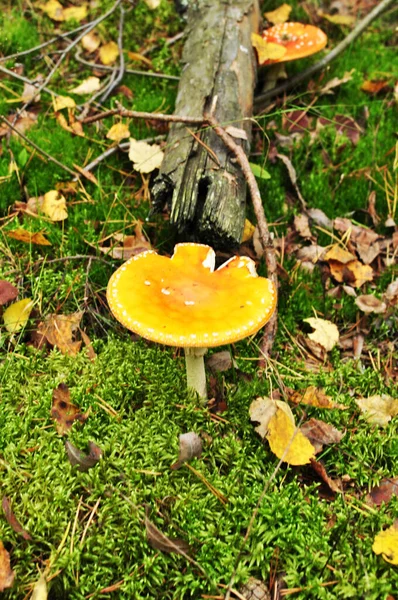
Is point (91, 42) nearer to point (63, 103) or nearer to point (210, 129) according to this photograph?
point (63, 103)

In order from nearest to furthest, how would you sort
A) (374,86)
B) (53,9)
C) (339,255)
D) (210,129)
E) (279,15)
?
(210,129), (339,255), (374,86), (53,9), (279,15)

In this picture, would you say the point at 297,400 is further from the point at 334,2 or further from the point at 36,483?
the point at 334,2

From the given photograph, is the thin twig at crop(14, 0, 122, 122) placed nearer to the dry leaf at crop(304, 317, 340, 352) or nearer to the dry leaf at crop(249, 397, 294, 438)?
the dry leaf at crop(304, 317, 340, 352)

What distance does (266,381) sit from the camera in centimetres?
320

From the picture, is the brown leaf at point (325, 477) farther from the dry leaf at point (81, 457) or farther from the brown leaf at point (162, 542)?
the dry leaf at point (81, 457)

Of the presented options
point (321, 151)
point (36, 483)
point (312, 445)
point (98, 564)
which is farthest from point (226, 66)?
point (98, 564)

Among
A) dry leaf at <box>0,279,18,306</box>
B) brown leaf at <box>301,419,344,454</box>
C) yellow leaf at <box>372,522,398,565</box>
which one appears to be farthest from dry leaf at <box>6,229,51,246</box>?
yellow leaf at <box>372,522,398,565</box>

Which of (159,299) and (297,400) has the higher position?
(159,299)

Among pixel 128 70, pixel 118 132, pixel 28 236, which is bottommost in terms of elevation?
pixel 28 236

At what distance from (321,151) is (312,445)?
9.26ft

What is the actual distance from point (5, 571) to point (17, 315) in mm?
1558

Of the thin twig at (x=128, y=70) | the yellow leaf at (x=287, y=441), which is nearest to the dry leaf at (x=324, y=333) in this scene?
the yellow leaf at (x=287, y=441)

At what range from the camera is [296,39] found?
16.6 feet

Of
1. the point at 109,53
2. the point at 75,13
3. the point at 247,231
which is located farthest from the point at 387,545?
the point at 75,13
